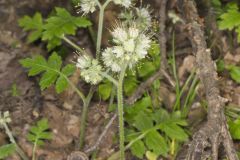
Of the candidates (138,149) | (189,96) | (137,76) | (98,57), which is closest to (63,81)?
(98,57)

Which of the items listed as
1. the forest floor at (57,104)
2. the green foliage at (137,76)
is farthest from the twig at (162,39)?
the forest floor at (57,104)

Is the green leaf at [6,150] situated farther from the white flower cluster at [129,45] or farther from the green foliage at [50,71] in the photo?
the white flower cluster at [129,45]

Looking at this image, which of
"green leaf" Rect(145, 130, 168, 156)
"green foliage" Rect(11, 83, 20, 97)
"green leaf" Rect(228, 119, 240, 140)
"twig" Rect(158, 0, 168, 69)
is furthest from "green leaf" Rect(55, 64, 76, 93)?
"green leaf" Rect(228, 119, 240, 140)

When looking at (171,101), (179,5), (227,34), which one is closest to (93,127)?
(171,101)

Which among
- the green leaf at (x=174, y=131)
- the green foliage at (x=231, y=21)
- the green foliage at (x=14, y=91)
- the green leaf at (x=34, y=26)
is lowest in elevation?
the green leaf at (x=174, y=131)

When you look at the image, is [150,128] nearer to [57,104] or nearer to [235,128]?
[235,128]

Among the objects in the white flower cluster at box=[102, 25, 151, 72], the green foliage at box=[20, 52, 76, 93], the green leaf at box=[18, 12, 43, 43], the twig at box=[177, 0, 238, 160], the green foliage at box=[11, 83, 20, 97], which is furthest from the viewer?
the green leaf at box=[18, 12, 43, 43]

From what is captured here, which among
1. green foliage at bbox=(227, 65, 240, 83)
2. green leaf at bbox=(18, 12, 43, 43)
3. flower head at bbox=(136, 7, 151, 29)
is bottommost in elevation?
green foliage at bbox=(227, 65, 240, 83)

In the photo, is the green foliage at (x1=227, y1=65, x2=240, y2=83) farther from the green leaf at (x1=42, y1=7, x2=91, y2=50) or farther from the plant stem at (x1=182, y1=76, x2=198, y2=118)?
the green leaf at (x1=42, y1=7, x2=91, y2=50)
